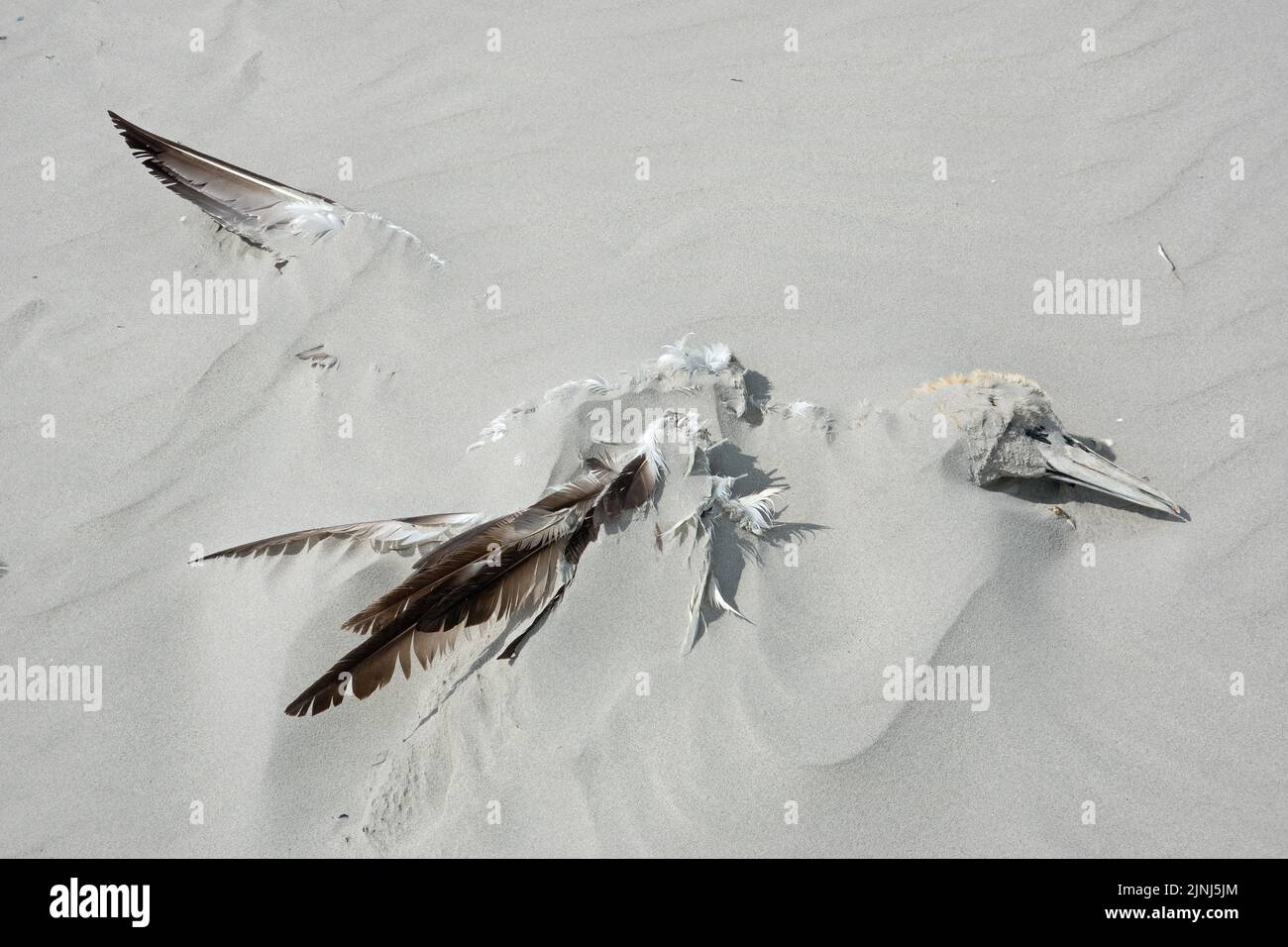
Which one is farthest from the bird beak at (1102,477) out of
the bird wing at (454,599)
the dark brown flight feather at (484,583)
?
the bird wing at (454,599)

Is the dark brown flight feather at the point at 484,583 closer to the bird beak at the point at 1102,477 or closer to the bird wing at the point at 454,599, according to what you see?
the bird wing at the point at 454,599

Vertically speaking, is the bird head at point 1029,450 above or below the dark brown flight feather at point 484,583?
above

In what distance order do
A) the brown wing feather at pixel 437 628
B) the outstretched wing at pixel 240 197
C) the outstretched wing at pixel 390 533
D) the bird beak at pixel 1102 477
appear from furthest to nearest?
1. the outstretched wing at pixel 240 197
2. the bird beak at pixel 1102 477
3. the outstretched wing at pixel 390 533
4. the brown wing feather at pixel 437 628

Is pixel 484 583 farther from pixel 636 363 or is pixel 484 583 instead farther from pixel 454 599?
pixel 636 363

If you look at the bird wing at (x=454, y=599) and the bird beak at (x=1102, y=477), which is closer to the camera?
the bird wing at (x=454, y=599)

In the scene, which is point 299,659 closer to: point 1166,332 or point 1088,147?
point 1166,332

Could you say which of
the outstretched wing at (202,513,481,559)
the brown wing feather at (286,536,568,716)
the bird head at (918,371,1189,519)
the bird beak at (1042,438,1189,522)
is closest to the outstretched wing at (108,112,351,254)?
the outstretched wing at (202,513,481,559)
